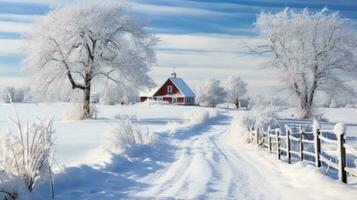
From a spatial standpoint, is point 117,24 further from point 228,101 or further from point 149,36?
point 228,101

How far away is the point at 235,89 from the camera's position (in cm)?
11262

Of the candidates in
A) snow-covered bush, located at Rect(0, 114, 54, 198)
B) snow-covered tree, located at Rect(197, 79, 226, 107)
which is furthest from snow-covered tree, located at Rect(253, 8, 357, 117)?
snow-covered tree, located at Rect(197, 79, 226, 107)

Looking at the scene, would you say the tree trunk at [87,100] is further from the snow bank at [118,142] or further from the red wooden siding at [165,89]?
the red wooden siding at [165,89]

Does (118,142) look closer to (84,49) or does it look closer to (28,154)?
(28,154)

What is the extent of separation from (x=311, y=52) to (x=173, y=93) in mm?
44884

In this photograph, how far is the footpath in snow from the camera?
8.62m

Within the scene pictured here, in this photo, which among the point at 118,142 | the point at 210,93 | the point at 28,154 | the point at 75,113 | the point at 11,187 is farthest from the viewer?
the point at 210,93

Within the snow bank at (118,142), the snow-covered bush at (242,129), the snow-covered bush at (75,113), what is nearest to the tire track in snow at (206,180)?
the snow bank at (118,142)

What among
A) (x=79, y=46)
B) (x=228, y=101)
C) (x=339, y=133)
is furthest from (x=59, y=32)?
(x=228, y=101)

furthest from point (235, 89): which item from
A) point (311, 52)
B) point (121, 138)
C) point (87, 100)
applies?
point (121, 138)

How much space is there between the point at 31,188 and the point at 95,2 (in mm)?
30814

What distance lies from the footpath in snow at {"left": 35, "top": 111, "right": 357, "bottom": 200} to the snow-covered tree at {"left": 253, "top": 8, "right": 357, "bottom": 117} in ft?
102

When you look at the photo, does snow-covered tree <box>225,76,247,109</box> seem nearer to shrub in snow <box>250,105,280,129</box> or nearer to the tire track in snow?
shrub in snow <box>250,105,280,129</box>

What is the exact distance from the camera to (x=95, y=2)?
121 ft
